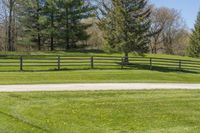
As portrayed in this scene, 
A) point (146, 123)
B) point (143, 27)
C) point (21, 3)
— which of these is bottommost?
point (146, 123)

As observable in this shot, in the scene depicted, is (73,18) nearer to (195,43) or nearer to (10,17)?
(10,17)

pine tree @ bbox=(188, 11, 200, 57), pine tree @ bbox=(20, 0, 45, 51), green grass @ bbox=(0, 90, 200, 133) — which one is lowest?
green grass @ bbox=(0, 90, 200, 133)

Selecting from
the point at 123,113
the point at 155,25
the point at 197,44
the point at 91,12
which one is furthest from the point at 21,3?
the point at 123,113

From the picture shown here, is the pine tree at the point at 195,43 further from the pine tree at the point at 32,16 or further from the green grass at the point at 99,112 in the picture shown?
the green grass at the point at 99,112

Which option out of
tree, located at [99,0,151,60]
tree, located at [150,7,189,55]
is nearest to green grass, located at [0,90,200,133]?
tree, located at [99,0,151,60]

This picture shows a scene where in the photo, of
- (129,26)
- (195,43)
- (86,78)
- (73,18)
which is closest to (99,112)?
(86,78)

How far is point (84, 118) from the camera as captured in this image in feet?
32.7

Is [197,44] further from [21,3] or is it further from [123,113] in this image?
[123,113]

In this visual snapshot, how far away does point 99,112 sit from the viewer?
424 inches

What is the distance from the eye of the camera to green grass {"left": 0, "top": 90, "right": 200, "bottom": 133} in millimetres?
8953

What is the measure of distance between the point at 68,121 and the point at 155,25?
221 ft

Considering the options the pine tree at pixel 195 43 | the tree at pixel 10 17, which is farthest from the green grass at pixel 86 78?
the pine tree at pixel 195 43

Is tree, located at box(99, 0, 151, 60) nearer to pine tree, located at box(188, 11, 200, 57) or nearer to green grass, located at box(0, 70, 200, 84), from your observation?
green grass, located at box(0, 70, 200, 84)

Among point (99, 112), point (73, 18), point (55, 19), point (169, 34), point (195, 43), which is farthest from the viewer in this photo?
point (169, 34)
